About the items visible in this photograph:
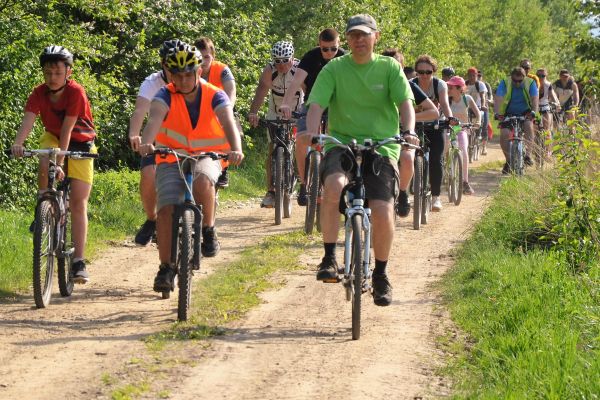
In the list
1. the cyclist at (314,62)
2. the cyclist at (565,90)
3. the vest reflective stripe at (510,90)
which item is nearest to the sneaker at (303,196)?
the cyclist at (314,62)

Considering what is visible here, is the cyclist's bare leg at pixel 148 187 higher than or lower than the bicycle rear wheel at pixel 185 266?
higher

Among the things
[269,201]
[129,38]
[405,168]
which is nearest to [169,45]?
[405,168]

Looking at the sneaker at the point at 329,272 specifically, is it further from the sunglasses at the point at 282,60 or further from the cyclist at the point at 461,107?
the cyclist at the point at 461,107

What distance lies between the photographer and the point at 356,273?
301 inches

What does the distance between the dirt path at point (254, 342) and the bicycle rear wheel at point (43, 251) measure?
14 centimetres

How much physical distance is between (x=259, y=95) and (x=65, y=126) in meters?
5.12

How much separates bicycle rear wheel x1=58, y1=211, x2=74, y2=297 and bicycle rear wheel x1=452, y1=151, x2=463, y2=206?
8.09 m

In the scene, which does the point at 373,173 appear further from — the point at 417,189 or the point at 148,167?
the point at 417,189

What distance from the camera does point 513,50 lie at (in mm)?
48406

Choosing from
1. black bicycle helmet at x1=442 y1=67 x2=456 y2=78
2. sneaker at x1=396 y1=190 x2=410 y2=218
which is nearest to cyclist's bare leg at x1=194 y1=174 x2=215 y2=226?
sneaker at x1=396 y1=190 x2=410 y2=218

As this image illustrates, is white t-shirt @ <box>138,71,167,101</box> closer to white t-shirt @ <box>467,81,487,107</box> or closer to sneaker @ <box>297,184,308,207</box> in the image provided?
sneaker @ <box>297,184,308,207</box>

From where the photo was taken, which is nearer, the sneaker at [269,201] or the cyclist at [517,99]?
the sneaker at [269,201]

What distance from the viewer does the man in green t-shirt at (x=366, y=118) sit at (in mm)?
8008

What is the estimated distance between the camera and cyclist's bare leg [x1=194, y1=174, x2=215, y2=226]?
28.1 feet
